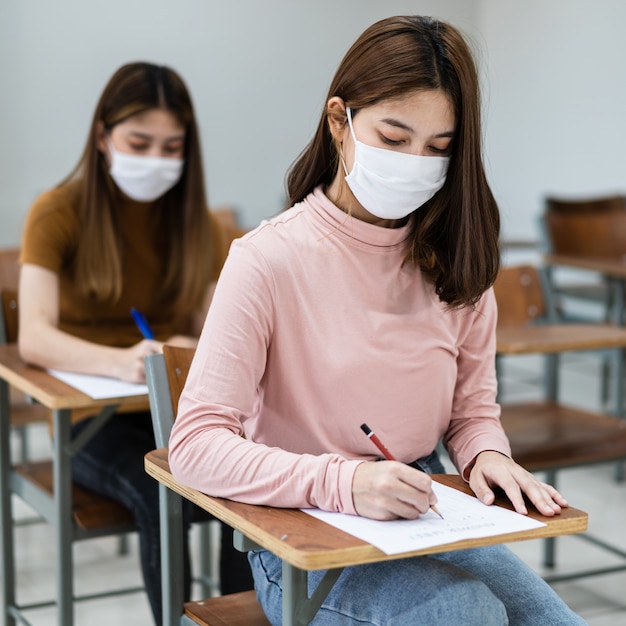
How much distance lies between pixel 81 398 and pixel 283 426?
0.61 m

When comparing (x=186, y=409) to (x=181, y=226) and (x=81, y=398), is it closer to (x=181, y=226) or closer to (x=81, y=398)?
(x=81, y=398)

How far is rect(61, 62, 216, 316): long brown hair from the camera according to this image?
2.35 meters

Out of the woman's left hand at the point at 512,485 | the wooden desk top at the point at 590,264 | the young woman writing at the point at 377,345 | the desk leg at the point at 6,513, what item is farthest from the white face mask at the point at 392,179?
the wooden desk top at the point at 590,264

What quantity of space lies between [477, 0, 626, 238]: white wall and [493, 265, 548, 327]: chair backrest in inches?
117

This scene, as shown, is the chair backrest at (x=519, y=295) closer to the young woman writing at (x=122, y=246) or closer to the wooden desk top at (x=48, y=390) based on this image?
the young woman writing at (x=122, y=246)

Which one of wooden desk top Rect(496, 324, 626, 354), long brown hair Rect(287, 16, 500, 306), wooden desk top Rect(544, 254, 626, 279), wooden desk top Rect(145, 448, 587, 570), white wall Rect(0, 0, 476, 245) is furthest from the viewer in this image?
white wall Rect(0, 0, 476, 245)

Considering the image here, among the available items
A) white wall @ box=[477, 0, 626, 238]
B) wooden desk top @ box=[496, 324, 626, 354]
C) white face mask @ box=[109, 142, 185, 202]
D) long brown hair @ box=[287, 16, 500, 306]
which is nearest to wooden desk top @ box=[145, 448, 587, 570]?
long brown hair @ box=[287, 16, 500, 306]

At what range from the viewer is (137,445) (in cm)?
209

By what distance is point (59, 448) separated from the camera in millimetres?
1960

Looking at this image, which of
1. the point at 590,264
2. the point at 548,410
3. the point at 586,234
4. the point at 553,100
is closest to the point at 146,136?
the point at 548,410

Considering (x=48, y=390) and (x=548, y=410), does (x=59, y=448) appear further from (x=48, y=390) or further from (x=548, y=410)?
(x=548, y=410)

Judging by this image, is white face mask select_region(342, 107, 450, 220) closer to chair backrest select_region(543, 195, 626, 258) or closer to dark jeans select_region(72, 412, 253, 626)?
dark jeans select_region(72, 412, 253, 626)

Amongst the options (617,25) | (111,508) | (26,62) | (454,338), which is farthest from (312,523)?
(617,25)

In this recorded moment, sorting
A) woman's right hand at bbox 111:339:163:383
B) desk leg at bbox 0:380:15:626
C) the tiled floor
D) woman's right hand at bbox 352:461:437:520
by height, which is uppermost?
woman's right hand at bbox 352:461:437:520
